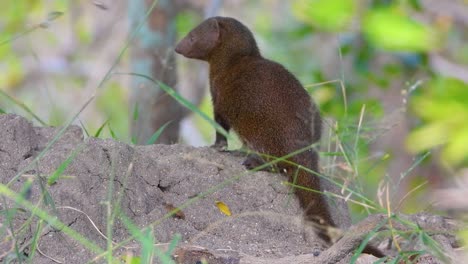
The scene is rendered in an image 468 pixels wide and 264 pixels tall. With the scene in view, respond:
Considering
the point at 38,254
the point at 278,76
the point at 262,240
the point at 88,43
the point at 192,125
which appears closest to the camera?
the point at 38,254

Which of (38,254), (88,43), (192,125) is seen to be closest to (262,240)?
(38,254)

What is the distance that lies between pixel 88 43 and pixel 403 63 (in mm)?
3726

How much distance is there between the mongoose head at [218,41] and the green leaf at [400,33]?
6.32 feet

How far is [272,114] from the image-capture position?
10.9 feet

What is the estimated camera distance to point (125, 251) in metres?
2.27

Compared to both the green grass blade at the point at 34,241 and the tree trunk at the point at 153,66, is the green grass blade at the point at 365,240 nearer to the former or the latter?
the green grass blade at the point at 34,241

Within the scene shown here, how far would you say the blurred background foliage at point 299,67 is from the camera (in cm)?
414

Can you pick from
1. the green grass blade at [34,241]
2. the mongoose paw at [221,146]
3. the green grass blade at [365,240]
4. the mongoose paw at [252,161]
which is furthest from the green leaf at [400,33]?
the mongoose paw at [221,146]

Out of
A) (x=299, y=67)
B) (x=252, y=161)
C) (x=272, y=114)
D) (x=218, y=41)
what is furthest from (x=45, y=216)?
(x=299, y=67)

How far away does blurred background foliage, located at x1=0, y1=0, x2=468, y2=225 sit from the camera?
414 centimetres

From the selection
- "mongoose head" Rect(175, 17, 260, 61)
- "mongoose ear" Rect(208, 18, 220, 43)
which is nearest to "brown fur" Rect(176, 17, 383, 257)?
"mongoose head" Rect(175, 17, 260, 61)

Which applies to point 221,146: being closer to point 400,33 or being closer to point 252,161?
point 252,161

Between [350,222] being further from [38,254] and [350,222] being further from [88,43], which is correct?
[88,43]

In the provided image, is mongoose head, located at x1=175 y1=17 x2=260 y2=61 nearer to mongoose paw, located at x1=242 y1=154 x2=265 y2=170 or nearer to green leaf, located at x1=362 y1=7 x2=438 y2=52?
mongoose paw, located at x1=242 y1=154 x2=265 y2=170
